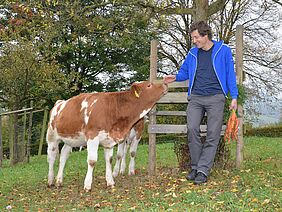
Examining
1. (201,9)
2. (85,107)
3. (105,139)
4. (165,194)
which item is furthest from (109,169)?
(201,9)

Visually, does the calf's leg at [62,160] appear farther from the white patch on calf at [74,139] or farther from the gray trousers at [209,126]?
the gray trousers at [209,126]

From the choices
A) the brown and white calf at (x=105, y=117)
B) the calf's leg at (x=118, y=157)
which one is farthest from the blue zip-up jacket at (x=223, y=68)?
the calf's leg at (x=118, y=157)

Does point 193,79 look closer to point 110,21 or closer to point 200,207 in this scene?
point 200,207

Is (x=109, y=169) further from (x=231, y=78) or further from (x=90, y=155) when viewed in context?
(x=231, y=78)

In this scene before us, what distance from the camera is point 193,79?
26.9ft

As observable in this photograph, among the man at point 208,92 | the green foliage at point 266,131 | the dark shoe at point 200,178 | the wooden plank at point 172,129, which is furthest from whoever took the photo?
the green foliage at point 266,131

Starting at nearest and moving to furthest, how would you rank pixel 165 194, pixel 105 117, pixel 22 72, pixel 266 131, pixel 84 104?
1. pixel 165 194
2. pixel 105 117
3. pixel 84 104
4. pixel 22 72
5. pixel 266 131

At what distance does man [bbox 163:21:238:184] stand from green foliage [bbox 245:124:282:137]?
21.4 metres

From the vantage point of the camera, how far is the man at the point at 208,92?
7.98 metres

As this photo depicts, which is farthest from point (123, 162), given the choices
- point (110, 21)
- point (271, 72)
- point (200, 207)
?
point (271, 72)

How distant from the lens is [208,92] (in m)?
8.08

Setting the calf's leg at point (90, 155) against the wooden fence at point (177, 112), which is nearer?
the calf's leg at point (90, 155)

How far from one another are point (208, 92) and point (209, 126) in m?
0.57

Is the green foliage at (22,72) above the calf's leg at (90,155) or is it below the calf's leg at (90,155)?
above
